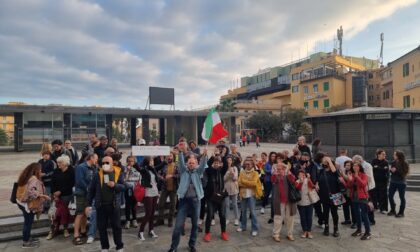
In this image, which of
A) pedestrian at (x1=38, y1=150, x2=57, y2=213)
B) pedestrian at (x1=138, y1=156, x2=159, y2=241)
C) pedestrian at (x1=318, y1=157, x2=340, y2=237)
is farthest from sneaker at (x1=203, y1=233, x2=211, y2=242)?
pedestrian at (x1=38, y1=150, x2=57, y2=213)

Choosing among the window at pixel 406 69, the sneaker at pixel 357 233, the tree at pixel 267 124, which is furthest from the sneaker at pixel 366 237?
the tree at pixel 267 124

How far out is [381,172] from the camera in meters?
6.76

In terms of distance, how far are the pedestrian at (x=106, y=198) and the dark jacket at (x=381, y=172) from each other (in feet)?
20.7

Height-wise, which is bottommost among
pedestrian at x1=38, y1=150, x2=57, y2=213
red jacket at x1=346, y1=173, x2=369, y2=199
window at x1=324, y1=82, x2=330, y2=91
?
red jacket at x1=346, y1=173, x2=369, y2=199

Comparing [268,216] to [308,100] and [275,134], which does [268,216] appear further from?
[308,100]

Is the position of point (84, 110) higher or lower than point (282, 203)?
higher

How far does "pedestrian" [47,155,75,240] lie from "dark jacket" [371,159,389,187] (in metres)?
7.34

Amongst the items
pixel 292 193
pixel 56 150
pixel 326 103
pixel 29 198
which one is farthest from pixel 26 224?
pixel 326 103

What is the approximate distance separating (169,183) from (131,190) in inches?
33.0

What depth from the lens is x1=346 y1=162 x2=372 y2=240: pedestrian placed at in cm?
534

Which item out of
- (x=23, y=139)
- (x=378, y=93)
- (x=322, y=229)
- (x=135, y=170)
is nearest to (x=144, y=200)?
(x=135, y=170)

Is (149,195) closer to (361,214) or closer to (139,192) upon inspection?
(139,192)

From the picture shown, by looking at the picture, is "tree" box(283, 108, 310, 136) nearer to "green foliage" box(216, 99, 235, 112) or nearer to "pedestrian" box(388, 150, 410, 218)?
"green foliage" box(216, 99, 235, 112)

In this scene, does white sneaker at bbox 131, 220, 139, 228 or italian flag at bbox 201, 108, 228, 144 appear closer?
white sneaker at bbox 131, 220, 139, 228
